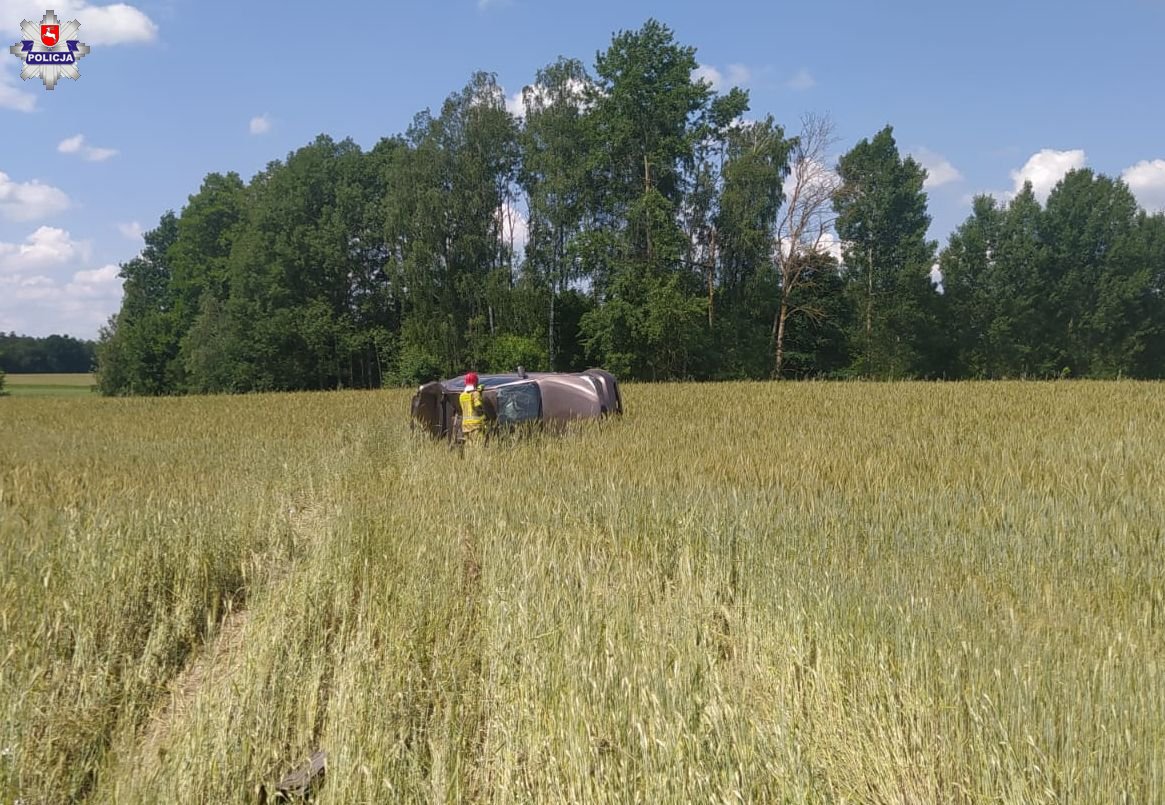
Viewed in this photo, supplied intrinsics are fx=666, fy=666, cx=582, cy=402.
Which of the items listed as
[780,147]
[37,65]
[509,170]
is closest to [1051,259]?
[780,147]

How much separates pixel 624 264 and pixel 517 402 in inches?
970

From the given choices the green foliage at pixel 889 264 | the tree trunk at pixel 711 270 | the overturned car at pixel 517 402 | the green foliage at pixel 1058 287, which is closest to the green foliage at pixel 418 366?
the tree trunk at pixel 711 270

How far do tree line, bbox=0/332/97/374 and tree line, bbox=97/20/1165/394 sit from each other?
47845 millimetres

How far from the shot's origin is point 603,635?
3.47 metres

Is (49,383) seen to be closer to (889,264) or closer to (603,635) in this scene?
(889,264)

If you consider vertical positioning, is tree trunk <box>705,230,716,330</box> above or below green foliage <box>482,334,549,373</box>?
above

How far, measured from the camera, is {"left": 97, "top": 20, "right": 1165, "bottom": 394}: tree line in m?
35.0

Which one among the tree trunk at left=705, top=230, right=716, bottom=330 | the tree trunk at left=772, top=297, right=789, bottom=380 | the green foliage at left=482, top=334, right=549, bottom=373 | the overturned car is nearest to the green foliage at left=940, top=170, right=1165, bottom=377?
the tree trunk at left=772, top=297, right=789, bottom=380

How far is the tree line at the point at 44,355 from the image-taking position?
279 feet

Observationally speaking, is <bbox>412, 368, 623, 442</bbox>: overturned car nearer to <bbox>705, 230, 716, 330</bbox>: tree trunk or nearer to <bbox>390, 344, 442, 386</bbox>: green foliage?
<bbox>390, 344, 442, 386</bbox>: green foliage

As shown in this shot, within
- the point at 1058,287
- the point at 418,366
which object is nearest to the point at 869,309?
the point at 1058,287

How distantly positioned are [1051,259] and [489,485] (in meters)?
51.6

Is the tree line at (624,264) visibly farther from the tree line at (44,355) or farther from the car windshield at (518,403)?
the tree line at (44,355)

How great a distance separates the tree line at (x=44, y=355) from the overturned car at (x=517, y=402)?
9523 centimetres
